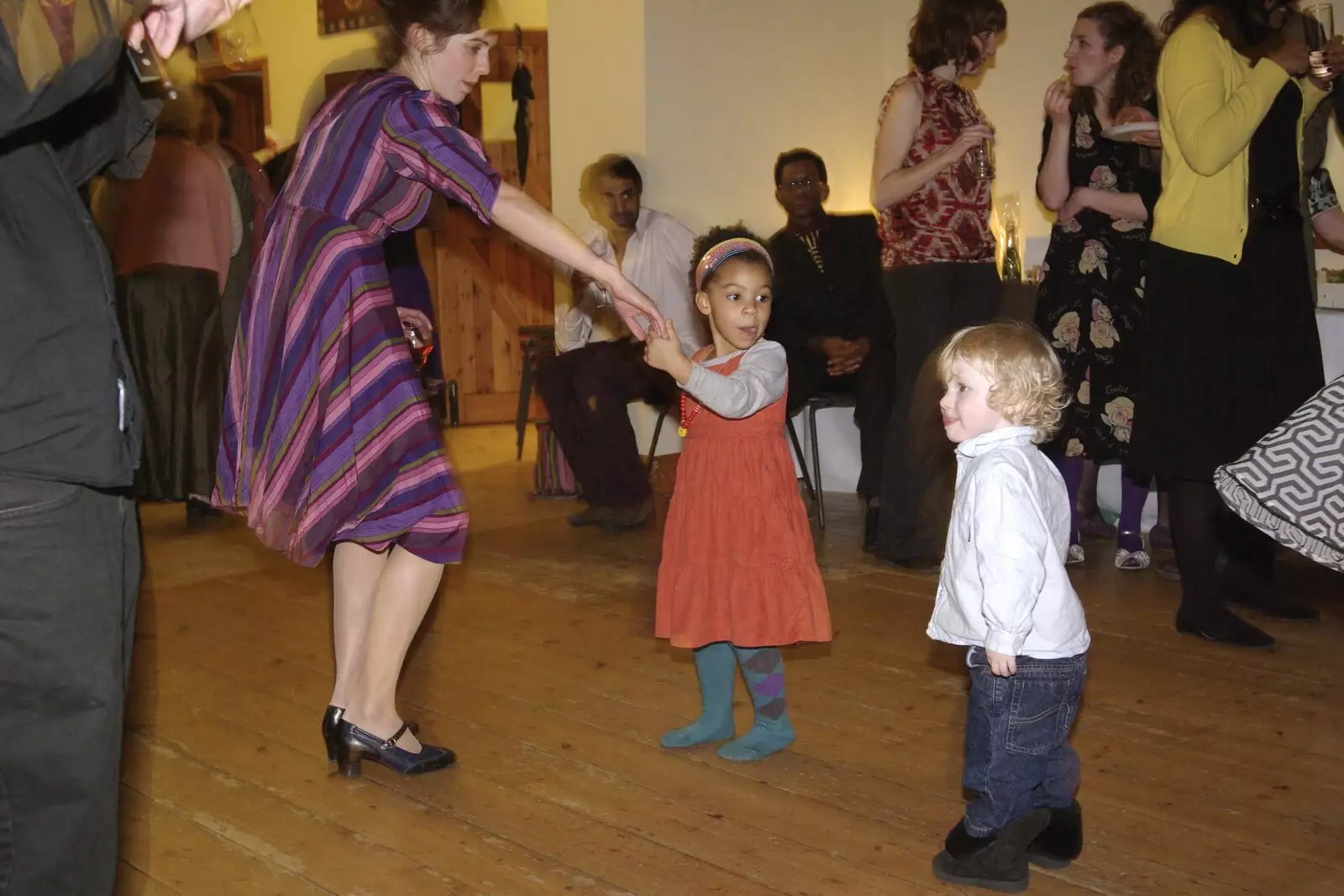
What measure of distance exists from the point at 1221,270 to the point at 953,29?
1.21 metres

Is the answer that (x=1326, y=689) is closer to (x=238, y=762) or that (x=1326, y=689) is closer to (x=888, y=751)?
(x=888, y=751)

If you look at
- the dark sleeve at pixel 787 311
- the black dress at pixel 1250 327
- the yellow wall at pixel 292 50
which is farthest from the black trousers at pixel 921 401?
the yellow wall at pixel 292 50

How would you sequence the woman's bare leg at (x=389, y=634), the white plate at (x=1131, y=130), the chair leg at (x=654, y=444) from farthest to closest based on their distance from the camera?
the chair leg at (x=654, y=444) → the white plate at (x=1131, y=130) → the woman's bare leg at (x=389, y=634)

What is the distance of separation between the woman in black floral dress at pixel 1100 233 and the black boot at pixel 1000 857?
1954 millimetres

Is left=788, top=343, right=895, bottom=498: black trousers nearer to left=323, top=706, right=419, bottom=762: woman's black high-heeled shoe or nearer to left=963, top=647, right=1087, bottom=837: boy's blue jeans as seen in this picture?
left=323, top=706, right=419, bottom=762: woman's black high-heeled shoe

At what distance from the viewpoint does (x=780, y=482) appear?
2.53m

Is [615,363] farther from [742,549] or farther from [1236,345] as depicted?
[742,549]

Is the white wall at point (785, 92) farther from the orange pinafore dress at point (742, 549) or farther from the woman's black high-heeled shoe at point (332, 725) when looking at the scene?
the woman's black high-heeled shoe at point (332, 725)

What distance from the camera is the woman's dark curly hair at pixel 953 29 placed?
3.92 meters

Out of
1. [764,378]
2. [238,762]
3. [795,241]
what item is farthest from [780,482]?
[795,241]

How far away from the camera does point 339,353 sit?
2.32 meters

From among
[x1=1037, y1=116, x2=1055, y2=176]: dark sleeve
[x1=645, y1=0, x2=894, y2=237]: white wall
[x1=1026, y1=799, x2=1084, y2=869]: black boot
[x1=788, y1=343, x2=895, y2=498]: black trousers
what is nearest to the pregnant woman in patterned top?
[x1=1037, y1=116, x2=1055, y2=176]: dark sleeve

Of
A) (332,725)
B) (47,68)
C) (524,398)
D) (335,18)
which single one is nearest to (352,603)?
(332,725)

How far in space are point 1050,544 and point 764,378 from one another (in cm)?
68
